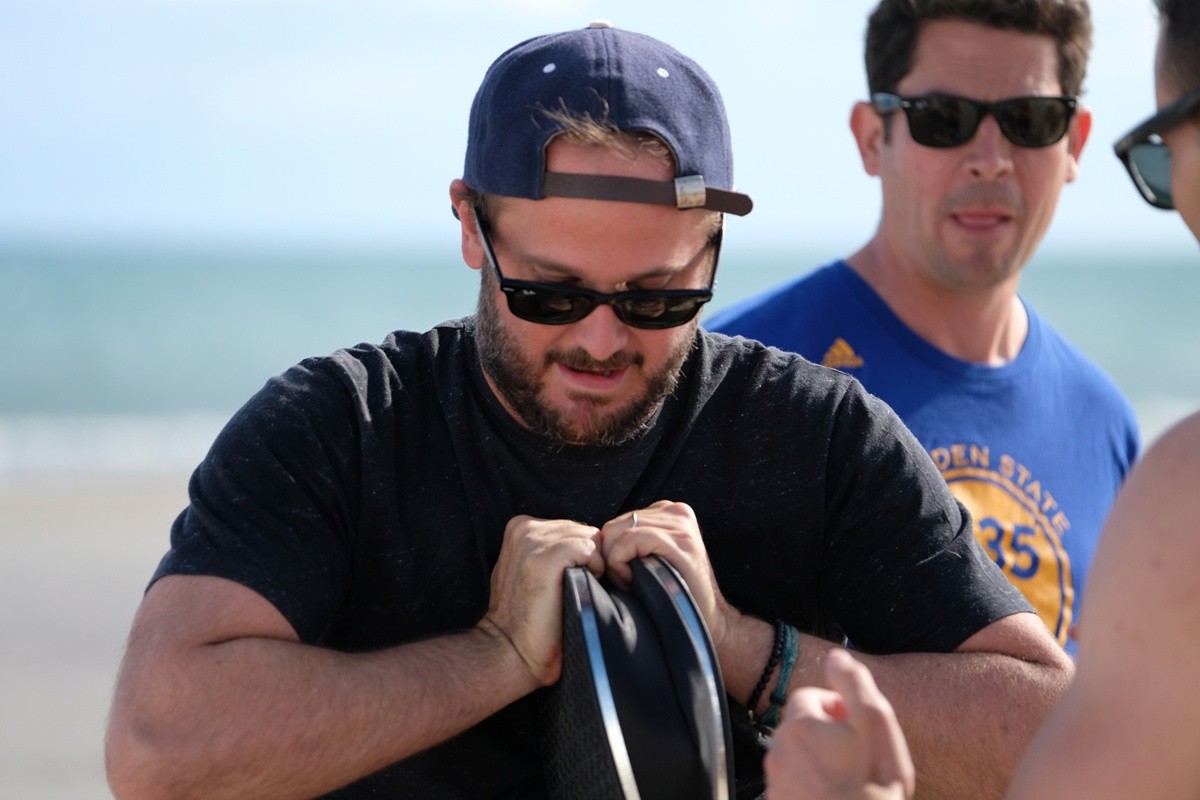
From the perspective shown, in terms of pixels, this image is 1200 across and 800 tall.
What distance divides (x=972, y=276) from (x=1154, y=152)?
101 inches

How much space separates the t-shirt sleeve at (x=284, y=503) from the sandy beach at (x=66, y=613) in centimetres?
185

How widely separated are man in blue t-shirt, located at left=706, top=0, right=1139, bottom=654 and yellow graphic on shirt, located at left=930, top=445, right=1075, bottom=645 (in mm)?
11

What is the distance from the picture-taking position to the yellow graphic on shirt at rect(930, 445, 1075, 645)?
12.7 ft

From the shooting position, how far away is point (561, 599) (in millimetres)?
2531

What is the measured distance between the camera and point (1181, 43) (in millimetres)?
1783

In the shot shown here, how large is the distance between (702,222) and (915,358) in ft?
5.13

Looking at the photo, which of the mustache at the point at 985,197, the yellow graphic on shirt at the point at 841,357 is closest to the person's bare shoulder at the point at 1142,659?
the yellow graphic on shirt at the point at 841,357

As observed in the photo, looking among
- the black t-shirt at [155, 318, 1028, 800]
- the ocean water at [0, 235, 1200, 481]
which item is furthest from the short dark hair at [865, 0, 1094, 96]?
the ocean water at [0, 235, 1200, 481]

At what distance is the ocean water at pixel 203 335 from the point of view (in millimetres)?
19500

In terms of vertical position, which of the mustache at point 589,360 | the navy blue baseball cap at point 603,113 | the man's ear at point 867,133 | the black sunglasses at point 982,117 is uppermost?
the navy blue baseball cap at point 603,113

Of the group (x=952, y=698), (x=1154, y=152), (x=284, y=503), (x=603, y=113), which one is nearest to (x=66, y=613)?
(x=284, y=503)

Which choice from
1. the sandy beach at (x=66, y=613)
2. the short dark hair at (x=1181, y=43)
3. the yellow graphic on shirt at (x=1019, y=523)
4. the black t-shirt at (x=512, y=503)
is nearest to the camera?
the short dark hair at (x=1181, y=43)

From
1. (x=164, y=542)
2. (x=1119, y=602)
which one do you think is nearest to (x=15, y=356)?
(x=164, y=542)

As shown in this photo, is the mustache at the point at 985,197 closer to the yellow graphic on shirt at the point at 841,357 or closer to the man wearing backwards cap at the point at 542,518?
the yellow graphic on shirt at the point at 841,357
